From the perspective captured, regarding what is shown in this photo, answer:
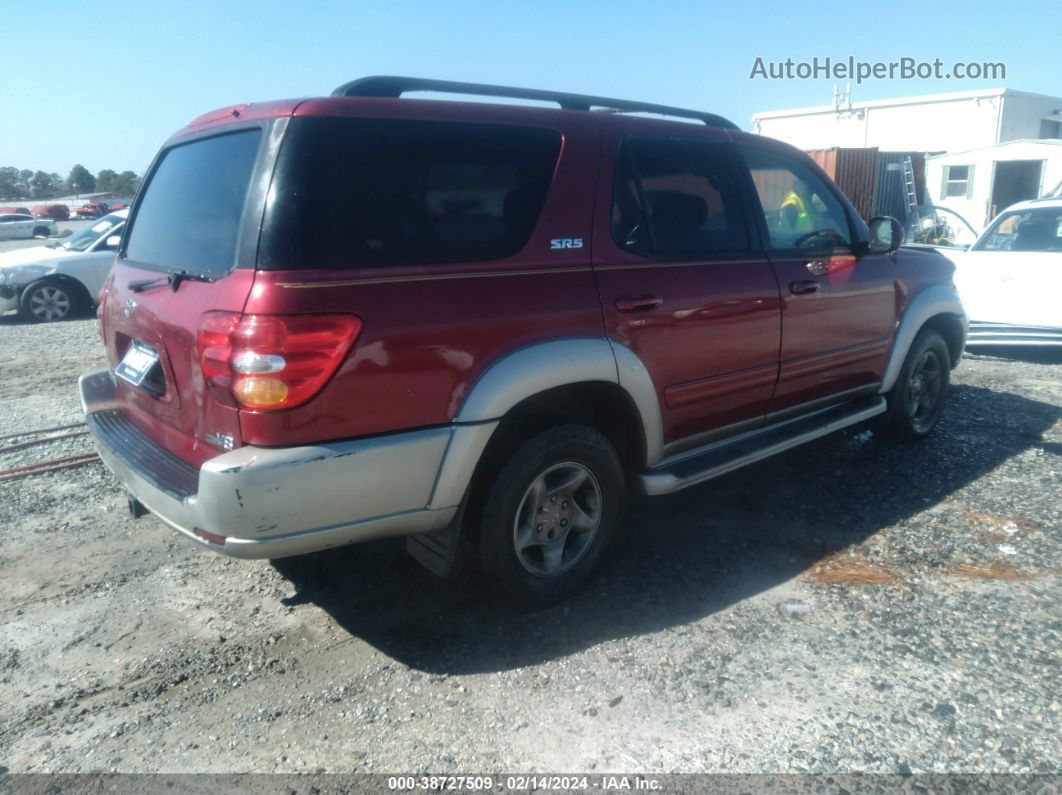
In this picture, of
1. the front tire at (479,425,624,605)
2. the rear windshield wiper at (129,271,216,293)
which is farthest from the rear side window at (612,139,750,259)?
the rear windshield wiper at (129,271,216,293)

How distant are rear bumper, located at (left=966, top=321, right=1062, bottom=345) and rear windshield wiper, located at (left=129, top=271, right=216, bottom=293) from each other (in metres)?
7.36

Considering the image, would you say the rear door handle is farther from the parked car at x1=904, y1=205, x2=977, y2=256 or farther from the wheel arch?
the parked car at x1=904, y1=205, x2=977, y2=256

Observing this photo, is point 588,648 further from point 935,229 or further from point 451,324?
point 935,229

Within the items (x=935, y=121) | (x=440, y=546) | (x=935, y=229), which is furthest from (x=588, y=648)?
(x=935, y=121)

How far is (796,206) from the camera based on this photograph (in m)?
4.43

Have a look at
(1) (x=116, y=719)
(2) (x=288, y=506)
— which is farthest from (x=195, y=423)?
(1) (x=116, y=719)

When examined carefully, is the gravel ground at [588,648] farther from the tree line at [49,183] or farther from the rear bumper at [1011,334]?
the tree line at [49,183]

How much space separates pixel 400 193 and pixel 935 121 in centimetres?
2412

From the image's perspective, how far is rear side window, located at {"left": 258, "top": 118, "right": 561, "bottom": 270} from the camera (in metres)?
2.58

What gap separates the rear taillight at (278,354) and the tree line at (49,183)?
76.3 meters

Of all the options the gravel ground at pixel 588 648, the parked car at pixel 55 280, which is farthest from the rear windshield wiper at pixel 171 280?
the parked car at pixel 55 280

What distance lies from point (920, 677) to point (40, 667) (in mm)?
3255

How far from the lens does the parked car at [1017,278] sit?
770 centimetres

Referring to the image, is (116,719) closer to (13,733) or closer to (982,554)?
(13,733)
